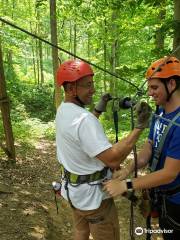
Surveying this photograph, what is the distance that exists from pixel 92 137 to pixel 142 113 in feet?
1.51

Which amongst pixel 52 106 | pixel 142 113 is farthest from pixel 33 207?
pixel 52 106

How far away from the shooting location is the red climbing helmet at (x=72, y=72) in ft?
9.65

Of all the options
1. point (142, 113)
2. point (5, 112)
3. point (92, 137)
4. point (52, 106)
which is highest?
point (142, 113)

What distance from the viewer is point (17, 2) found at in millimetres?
25797

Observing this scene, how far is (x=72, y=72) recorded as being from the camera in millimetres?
2947

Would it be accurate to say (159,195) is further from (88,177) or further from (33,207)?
(33,207)

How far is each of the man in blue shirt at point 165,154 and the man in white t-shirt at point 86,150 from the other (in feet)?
0.59

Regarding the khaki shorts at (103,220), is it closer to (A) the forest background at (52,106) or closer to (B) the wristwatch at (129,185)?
(B) the wristwatch at (129,185)

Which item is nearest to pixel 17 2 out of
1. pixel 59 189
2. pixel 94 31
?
pixel 94 31

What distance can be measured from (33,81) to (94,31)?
14.2 metres

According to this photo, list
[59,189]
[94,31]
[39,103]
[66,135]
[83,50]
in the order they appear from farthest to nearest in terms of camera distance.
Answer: [83,50] < [39,103] < [94,31] < [59,189] < [66,135]

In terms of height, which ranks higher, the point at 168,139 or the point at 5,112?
the point at 168,139

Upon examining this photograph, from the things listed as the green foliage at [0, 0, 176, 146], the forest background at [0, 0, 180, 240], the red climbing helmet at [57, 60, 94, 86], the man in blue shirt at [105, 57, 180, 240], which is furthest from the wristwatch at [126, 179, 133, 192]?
the green foliage at [0, 0, 176, 146]

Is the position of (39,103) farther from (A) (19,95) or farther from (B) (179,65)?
(B) (179,65)
